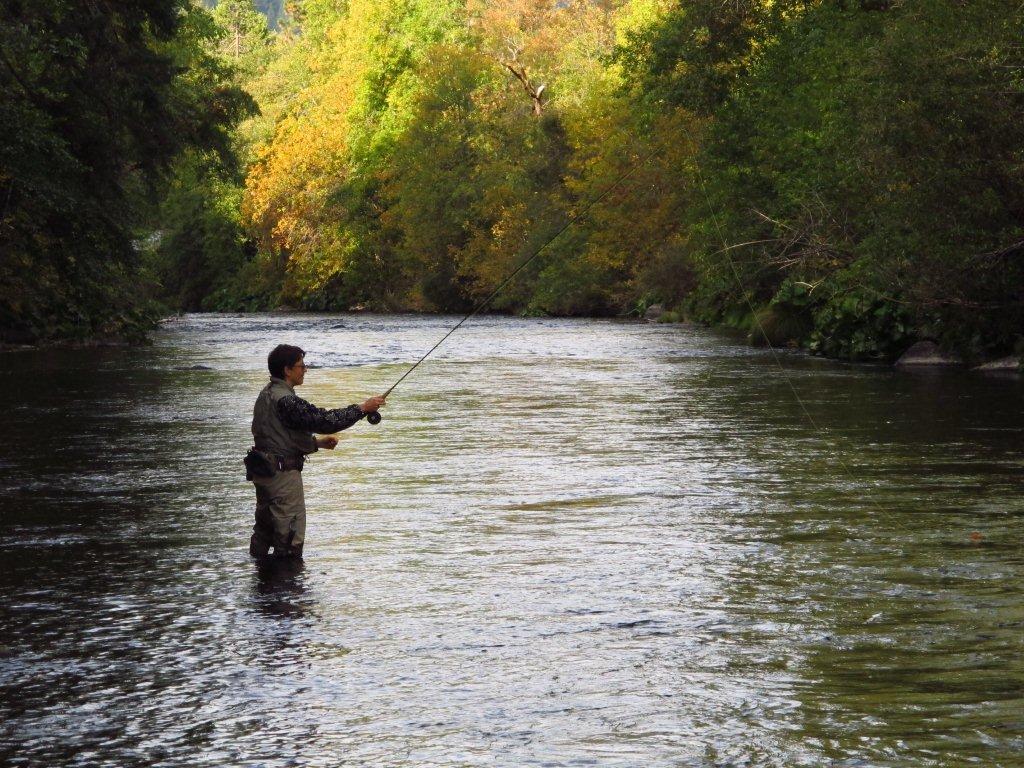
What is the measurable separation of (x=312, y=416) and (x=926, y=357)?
885 inches

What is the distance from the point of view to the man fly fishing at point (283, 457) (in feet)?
31.8

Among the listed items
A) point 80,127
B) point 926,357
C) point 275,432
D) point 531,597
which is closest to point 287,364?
point 275,432

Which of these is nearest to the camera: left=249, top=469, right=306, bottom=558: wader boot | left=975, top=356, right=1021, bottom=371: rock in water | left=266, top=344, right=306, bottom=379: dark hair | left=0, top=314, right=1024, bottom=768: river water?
left=0, top=314, right=1024, bottom=768: river water

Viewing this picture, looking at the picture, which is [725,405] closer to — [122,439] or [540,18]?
[122,439]

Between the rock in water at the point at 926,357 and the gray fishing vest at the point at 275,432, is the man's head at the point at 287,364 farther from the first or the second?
the rock in water at the point at 926,357

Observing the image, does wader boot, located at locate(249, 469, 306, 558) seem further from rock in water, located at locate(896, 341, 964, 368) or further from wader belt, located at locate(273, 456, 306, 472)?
rock in water, located at locate(896, 341, 964, 368)

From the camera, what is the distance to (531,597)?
8562 mm

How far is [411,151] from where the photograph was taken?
78.0 meters

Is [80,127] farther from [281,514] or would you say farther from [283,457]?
[281,514]

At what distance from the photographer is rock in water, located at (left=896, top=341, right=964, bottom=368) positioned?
2991 centimetres

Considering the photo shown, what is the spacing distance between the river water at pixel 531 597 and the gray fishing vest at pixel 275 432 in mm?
679

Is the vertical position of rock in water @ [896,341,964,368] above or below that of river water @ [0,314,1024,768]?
above

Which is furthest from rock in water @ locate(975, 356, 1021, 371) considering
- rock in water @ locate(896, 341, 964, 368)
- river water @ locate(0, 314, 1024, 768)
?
river water @ locate(0, 314, 1024, 768)

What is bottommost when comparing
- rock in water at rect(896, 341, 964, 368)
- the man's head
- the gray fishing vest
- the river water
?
the river water
